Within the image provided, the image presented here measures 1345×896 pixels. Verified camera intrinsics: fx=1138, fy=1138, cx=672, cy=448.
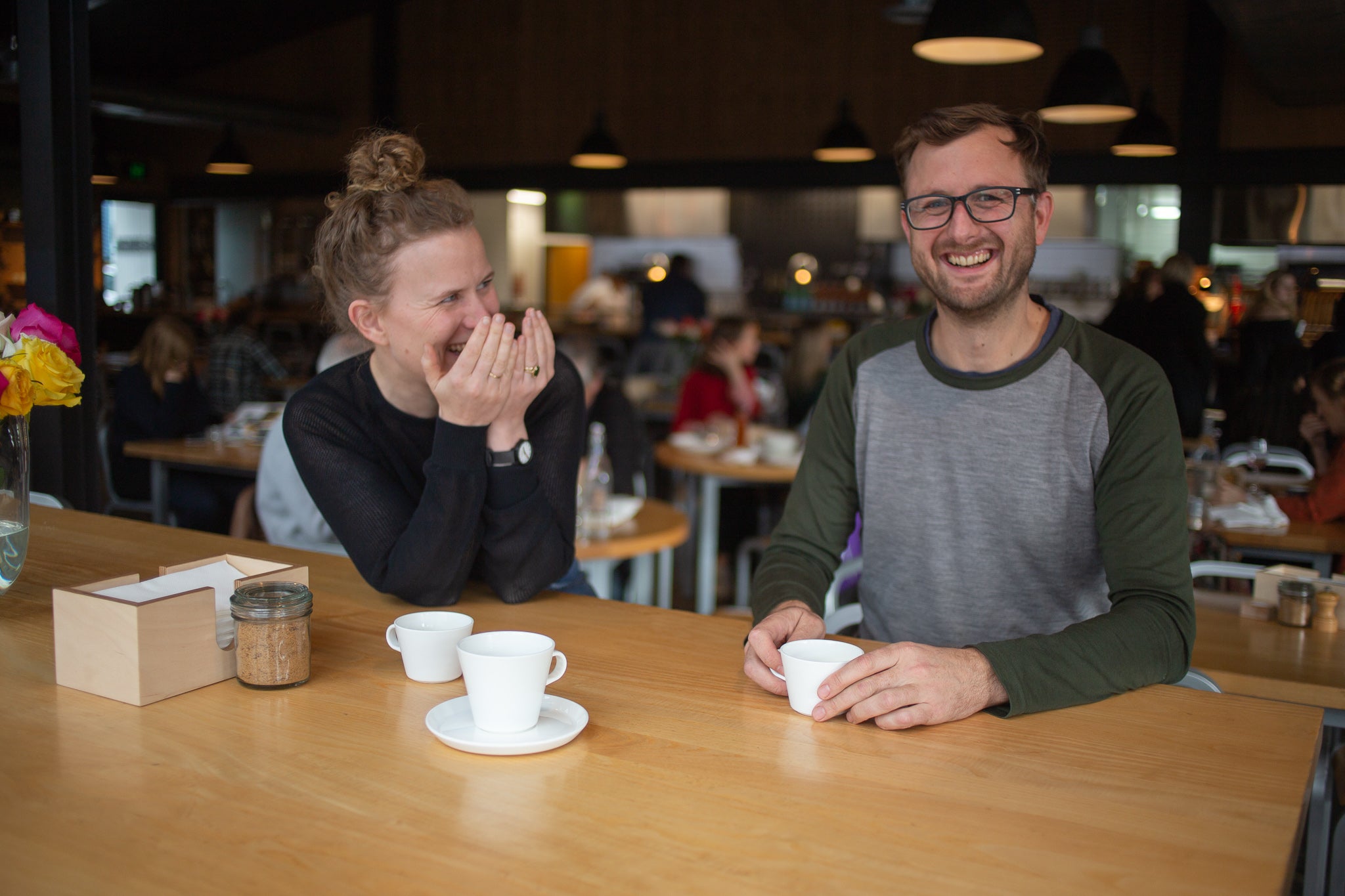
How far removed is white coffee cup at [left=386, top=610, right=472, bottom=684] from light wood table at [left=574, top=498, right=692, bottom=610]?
142cm

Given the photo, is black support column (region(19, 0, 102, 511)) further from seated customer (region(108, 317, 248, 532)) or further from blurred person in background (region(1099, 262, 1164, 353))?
blurred person in background (region(1099, 262, 1164, 353))

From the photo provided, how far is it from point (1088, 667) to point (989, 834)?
1.38ft

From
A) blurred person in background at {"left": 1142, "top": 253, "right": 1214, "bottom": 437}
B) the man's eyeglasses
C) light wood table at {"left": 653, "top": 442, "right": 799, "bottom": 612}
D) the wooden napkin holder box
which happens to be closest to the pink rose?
the wooden napkin holder box

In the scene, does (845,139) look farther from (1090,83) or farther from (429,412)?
(429,412)

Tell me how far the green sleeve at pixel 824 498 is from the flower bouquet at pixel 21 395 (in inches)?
40.1

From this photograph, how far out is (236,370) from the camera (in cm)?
656

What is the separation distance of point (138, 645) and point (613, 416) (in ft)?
10.0

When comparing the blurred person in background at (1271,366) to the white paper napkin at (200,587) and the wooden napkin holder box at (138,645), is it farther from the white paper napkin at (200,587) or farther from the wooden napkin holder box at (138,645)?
the wooden napkin holder box at (138,645)

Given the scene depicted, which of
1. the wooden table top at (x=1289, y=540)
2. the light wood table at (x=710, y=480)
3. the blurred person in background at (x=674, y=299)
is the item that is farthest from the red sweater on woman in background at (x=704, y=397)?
the blurred person in background at (x=674, y=299)

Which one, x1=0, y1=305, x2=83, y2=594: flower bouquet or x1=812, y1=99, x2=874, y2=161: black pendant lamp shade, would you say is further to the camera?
x1=812, y1=99, x2=874, y2=161: black pendant lamp shade

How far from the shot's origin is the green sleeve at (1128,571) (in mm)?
1277

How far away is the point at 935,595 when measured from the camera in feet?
6.07

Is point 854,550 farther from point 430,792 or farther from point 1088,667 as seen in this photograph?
point 430,792

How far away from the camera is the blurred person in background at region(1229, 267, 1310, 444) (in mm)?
6098
